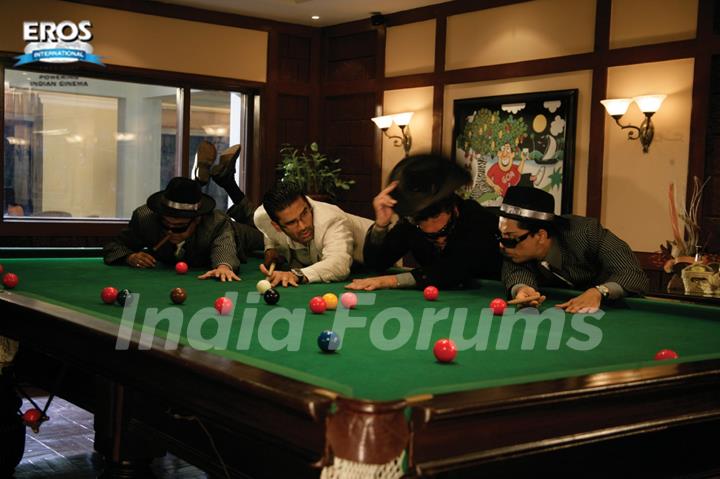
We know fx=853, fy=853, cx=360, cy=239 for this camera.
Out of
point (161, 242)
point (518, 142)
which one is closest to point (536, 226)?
point (161, 242)

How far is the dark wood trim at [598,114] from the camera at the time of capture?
6883 millimetres

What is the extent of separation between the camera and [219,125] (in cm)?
923

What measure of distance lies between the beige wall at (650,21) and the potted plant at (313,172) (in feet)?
10.7

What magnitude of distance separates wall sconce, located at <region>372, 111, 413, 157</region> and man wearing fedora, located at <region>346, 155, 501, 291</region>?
13.1ft

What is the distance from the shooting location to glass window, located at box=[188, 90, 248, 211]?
29.6ft

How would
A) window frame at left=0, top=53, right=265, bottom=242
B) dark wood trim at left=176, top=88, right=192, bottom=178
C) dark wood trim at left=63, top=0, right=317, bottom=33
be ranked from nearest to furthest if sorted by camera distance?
window frame at left=0, top=53, right=265, bottom=242, dark wood trim at left=63, top=0, right=317, bottom=33, dark wood trim at left=176, top=88, right=192, bottom=178

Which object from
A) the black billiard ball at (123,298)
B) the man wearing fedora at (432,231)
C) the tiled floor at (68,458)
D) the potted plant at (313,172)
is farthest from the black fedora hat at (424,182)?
the potted plant at (313,172)

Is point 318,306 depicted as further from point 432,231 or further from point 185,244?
point 185,244

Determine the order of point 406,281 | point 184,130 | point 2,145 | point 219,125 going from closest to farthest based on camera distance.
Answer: point 406,281
point 2,145
point 184,130
point 219,125

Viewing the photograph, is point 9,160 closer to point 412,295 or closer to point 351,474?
point 412,295

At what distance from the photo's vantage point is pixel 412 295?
11.7 feet

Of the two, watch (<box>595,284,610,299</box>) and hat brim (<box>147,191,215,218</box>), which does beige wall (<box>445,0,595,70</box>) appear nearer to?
hat brim (<box>147,191,215,218</box>)

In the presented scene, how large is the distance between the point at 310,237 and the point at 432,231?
28.0 inches

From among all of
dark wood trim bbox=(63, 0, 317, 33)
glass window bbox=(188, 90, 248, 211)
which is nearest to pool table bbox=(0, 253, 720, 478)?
dark wood trim bbox=(63, 0, 317, 33)
